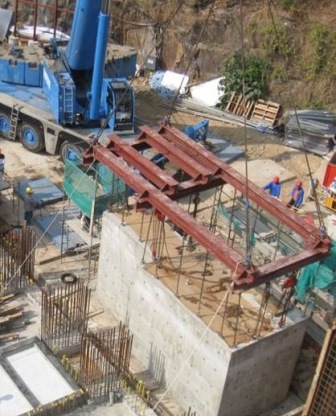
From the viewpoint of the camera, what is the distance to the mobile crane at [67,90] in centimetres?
2144

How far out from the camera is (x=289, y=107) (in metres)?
27.6

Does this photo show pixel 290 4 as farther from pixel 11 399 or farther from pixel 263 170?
pixel 11 399

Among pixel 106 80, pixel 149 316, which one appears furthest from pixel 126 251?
pixel 106 80

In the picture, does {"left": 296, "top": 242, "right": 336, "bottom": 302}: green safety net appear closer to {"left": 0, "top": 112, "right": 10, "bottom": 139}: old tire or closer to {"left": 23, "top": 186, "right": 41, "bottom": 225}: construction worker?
{"left": 23, "top": 186, "right": 41, "bottom": 225}: construction worker

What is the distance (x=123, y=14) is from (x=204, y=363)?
21.5 m

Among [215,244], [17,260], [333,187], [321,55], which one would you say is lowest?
[17,260]

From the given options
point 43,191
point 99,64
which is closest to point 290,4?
point 99,64

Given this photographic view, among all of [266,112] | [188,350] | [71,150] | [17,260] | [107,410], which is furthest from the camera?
[266,112]

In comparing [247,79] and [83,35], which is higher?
[83,35]

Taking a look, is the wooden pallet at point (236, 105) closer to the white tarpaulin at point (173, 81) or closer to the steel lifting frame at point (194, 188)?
the white tarpaulin at point (173, 81)

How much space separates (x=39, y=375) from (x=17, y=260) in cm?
349

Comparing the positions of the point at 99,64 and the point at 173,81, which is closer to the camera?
the point at 99,64

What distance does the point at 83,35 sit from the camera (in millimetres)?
21750

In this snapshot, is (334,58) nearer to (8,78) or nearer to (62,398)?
(8,78)
